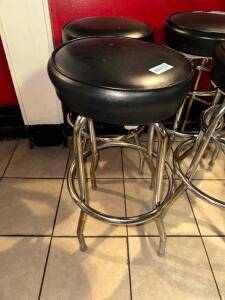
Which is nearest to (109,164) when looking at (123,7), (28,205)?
(28,205)

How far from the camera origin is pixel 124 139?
115cm

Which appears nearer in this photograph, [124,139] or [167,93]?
[167,93]

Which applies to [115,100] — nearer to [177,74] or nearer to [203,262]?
[177,74]

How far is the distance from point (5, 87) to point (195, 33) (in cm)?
111

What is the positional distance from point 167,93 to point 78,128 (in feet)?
0.84

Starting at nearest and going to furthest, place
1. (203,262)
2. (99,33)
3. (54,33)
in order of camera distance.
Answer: (99,33) < (203,262) < (54,33)

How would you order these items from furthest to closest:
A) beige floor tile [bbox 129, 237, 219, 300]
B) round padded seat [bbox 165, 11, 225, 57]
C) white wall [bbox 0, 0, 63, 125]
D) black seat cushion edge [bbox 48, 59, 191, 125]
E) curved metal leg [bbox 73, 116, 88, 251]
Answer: white wall [bbox 0, 0, 63, 125], beige floor tile [bbox 129, 237, 219, 300], round padded seat [bbox 165, 11, 225, 57], curved metal leg [bbox 73, 116, 88, 251], black seat cushion edge [bbox 48, 59, 191, 125]

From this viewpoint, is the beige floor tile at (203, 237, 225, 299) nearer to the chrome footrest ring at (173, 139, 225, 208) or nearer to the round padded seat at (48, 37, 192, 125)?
the chrome footrest ring at (173, 139, 225, 208)

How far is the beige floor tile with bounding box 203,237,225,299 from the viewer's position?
0.96m

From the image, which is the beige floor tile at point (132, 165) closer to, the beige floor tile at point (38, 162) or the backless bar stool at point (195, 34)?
the beige floor tile at point (38, 162)

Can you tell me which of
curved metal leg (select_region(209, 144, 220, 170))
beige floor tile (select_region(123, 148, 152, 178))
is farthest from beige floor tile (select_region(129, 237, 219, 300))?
curved metal leg (select_region(209, 144, 220, 170))

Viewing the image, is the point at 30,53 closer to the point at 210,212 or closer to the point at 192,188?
the point at 192,188

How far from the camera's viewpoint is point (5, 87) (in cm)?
149

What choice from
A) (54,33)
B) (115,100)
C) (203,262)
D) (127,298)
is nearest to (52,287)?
(127,298)
